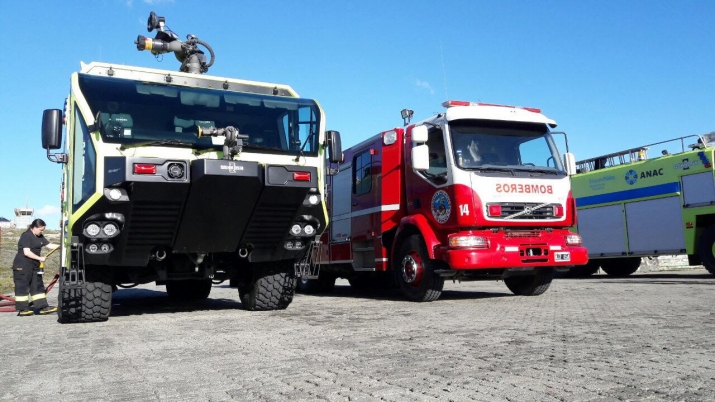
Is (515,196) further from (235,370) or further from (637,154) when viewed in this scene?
(637,154)

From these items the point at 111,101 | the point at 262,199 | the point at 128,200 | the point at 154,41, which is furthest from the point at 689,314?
the point at 154,41

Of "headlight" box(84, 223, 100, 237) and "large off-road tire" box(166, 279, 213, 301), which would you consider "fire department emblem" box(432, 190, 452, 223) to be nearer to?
"headlight" box(84, 223, 100, 237)

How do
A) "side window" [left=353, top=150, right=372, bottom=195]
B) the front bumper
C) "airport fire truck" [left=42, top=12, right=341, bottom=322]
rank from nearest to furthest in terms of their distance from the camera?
"airport fire truck" [left=42, top=12, right=341, bottom=322] → the front bumper → "side window" [left=353, top=150, right=372, bottom=195]

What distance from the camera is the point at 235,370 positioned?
4285 mm

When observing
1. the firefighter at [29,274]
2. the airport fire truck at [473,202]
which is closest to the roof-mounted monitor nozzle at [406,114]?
the airport fire truck at [473,202]

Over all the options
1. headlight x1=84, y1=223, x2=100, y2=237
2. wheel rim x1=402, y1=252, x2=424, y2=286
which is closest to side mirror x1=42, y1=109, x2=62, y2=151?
headlight x1=84, y1=223, x2=100, y2=237

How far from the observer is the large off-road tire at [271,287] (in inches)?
348

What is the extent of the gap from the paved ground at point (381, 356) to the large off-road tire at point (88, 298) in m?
0.18

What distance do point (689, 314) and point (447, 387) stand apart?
Result: 4.71m

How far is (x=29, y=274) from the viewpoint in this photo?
9.77m

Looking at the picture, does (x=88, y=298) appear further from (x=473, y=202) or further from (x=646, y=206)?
(x=646, y=206)

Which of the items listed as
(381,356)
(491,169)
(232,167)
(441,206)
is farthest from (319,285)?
(381,356)

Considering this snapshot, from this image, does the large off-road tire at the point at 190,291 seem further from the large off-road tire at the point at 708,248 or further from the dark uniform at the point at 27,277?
the large off-road tire at the point at 708,248

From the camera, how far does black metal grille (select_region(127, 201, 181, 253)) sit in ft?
23.0
